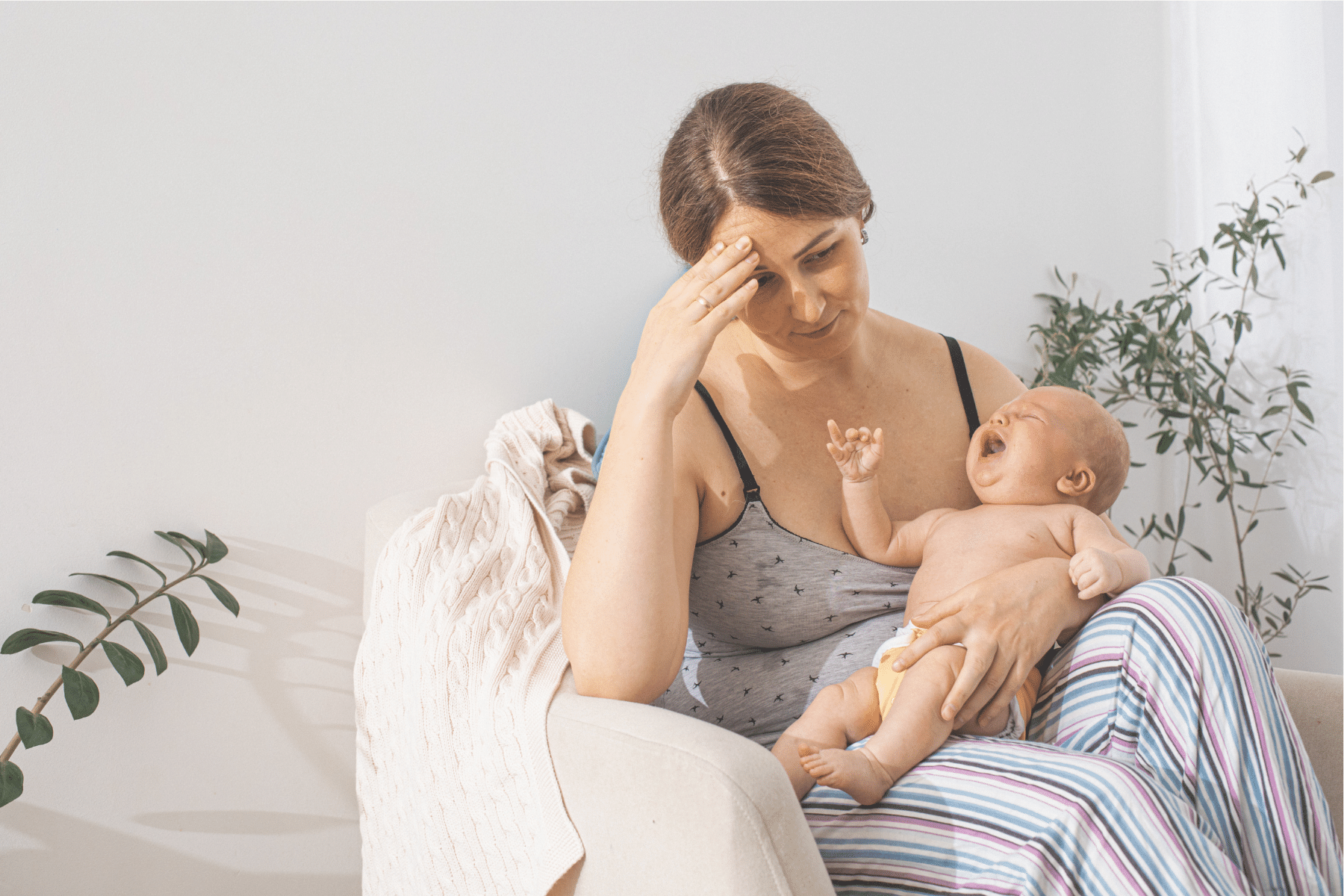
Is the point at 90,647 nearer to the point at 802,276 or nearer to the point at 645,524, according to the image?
the point at 645,524

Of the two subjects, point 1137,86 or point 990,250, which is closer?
point 990,250

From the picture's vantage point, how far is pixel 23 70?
121 cm

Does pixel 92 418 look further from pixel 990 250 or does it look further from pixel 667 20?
pixel 990 250

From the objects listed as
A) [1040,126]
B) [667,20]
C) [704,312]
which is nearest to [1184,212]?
[1040,126]

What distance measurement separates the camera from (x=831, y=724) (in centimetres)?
103

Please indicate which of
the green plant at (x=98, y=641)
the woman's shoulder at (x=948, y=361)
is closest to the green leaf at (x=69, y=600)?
the green plant at (x=98, y=641)

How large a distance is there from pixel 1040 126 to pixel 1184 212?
636 millimetres

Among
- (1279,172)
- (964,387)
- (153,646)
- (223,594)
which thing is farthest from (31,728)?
(1279,172)

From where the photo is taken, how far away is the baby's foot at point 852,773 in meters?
0.89

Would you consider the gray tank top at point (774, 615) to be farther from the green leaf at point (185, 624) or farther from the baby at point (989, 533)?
the green leaf at point (185, 624)

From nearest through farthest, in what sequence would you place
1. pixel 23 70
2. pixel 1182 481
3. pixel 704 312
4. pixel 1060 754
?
pixel 1060 754
pixel 704 312
pixel 23 70
pixel 1182 481

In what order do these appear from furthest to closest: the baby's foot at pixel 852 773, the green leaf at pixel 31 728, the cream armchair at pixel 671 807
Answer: the green leaf at pixel 31 728
the baby's foot at pixel 852 773
the cream armchair at pixel 671 807

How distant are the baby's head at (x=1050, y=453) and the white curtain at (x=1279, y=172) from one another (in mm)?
1761

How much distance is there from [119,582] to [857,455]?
99 cm
